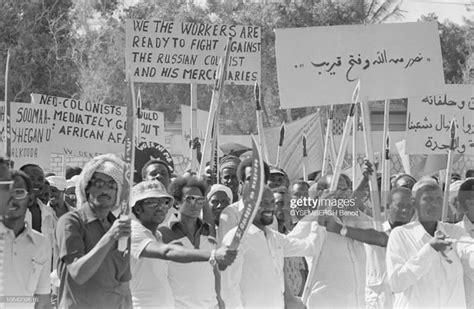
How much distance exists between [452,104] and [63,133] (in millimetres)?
4024

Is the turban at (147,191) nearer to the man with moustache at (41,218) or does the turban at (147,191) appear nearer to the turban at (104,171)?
the turban at (104,171)

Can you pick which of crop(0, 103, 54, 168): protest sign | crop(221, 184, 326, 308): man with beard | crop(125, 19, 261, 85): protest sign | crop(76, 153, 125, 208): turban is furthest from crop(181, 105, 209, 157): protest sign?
crop(76, 153, 125, 208): turban

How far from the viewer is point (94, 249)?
5141mm

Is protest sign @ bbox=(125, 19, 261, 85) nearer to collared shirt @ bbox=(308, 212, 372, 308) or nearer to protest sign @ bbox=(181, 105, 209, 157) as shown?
protest sign @ bbox=(181, 105, 209, 157)

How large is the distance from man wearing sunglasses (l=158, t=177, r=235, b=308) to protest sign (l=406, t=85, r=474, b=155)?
17.6 feet

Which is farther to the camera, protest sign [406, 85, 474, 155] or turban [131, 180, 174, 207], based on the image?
protest sign [406, 85, 474, 155]

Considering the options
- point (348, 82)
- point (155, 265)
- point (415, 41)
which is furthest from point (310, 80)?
point (155, 265)

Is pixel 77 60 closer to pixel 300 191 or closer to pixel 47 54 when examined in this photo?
pixel 47 54

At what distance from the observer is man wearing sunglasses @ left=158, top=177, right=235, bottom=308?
6246 mm

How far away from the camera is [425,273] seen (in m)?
6.40

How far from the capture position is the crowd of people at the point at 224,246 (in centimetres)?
538

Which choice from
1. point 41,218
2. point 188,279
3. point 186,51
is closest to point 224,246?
point 188,279

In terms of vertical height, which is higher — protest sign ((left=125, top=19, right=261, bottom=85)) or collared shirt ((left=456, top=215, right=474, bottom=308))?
protest sign ((left=125, top=19, right=261, bottom=85))

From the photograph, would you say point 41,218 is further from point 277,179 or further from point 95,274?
point 95,274
